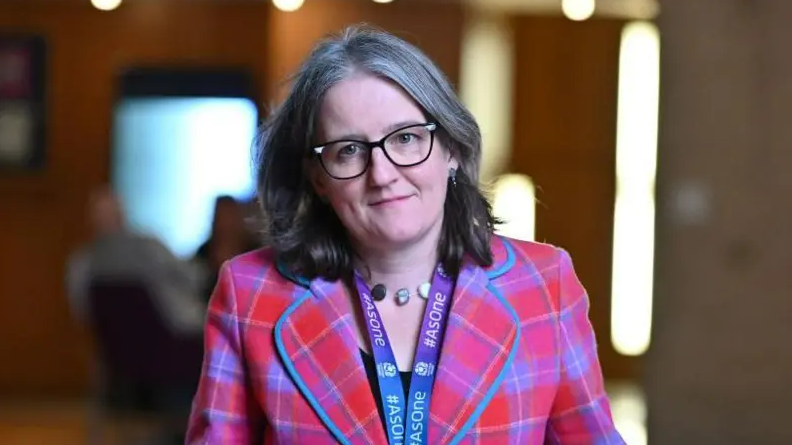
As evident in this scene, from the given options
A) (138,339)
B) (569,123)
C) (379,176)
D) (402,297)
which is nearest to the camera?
(379,176)

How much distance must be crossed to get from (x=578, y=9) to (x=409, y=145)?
6931 millimetres

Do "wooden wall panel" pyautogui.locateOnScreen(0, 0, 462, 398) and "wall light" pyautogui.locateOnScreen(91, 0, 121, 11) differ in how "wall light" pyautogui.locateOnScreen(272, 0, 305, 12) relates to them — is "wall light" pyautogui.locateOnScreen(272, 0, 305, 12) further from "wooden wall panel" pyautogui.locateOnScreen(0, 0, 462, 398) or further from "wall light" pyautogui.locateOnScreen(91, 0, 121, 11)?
"wall light" pyautogui.locateOnScreen(91, 0, 121, 11)

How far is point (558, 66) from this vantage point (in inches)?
337

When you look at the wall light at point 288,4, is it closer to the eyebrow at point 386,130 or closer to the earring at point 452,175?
the earring at point 452,175

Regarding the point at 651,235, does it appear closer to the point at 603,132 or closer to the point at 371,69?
the point at 603,132

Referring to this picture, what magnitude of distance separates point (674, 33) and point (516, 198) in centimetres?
271

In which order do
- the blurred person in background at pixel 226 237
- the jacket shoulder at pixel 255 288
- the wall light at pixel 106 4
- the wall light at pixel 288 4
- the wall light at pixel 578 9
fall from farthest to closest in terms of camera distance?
the wall light at pixel 106 4 < the wall light at pixel 578 9 < the wall light at pixel 288 4 < the blurred person in background at pixel 226 237 < the jacket shoulder at pixel 255 288

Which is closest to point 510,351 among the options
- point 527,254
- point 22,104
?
point 527,254

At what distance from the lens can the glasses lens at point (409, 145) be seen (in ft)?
4.92

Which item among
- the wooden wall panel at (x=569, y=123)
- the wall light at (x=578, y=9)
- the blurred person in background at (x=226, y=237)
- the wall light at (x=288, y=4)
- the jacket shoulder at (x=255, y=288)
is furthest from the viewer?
the wooden wall panel at (x=569, y=123)

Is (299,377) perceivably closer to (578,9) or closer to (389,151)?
(389,151)

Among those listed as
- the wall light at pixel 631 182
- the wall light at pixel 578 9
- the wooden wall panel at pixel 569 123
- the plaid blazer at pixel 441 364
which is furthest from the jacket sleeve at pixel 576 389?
the wooden wall panel at pixel 569 123

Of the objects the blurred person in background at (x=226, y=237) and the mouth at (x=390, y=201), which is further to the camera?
the blurred person in background at (x=226, y=237)

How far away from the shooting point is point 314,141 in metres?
1.57
